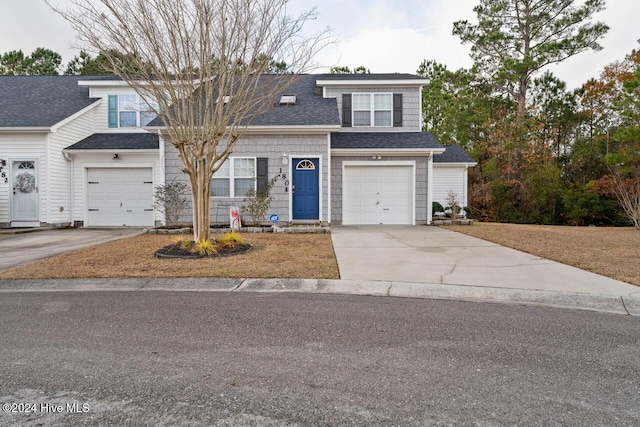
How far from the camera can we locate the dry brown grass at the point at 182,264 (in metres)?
6.50

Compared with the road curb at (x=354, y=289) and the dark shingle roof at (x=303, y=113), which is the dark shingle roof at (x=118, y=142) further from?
the road curb at (x=354, y=289)

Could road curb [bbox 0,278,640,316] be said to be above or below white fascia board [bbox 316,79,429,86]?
below

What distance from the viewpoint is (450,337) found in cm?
386

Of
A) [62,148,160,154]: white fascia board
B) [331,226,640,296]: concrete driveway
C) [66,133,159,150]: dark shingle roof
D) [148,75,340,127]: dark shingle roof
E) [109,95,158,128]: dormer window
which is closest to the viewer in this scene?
[331,226,640,296]: concrete driveway

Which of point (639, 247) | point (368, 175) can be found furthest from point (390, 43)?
point (639, 247)

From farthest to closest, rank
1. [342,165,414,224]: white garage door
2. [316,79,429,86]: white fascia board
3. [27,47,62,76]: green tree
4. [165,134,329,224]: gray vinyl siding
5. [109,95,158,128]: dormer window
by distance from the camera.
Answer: [27,47,62,76]: green tree, [109,95,158,128]: dormer window, [316,79,429,86]: white fascia board, [342,165,414,224]: white garage door, [165,134,329,224]: gray vinyl siding

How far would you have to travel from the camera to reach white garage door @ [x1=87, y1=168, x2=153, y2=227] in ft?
48.2

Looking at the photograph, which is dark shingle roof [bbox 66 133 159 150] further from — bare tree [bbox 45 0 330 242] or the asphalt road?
the asphalt road

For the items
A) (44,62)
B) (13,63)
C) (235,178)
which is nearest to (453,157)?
(235,178)

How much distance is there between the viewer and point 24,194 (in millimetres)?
13758

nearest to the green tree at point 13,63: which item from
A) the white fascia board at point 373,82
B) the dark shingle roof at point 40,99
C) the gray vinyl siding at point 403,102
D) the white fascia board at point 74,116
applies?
the dark shingle roof at point 40,99

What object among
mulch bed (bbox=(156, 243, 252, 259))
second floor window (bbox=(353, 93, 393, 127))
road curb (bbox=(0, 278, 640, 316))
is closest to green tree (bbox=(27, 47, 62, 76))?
second floor window (bbox=(353, 93, 393, 127))

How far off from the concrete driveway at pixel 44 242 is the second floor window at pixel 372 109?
9.46m

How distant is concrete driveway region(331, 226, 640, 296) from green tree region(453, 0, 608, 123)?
17086 mm
